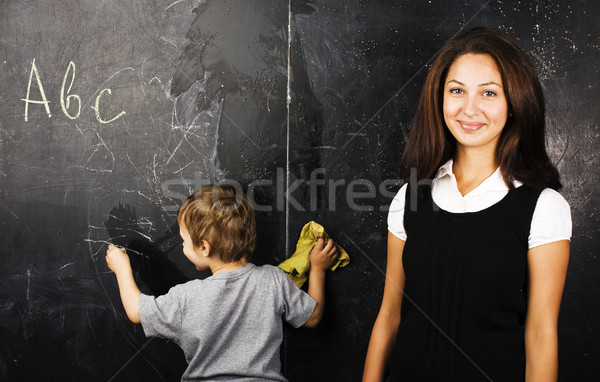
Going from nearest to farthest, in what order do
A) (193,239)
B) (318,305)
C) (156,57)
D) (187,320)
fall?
(187,320)
(193,239)
(318,305)
(156,57)

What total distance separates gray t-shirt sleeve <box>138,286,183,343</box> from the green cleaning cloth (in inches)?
16.8

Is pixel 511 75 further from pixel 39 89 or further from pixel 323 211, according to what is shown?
pixel 39 89

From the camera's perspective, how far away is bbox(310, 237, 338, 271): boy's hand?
Answer: 74.2 inches

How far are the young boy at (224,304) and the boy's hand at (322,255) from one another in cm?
17

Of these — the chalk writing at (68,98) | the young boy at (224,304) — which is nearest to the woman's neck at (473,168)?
the young boy at (224,304)

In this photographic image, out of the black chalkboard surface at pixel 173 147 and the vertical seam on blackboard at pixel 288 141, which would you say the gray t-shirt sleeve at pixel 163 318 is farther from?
the vertical seam on blackboard at pixel 288 141

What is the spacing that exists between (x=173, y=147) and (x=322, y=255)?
654mm

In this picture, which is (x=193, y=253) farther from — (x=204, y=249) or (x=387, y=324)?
(x=387, y=324)

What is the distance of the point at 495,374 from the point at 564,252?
0.31 m

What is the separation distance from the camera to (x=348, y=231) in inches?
77.2

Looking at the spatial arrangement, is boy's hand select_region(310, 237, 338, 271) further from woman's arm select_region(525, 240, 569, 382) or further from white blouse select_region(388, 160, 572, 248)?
woman's arm select_region(525, 240, 569, 382)

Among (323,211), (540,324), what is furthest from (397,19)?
(540,324)

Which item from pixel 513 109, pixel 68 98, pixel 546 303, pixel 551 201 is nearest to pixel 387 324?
pixel 546 303

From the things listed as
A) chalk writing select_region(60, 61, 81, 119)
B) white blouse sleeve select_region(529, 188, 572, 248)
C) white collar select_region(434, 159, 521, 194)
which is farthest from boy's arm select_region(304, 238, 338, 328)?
chalk writing select_region(60, 61, 81, 119)
